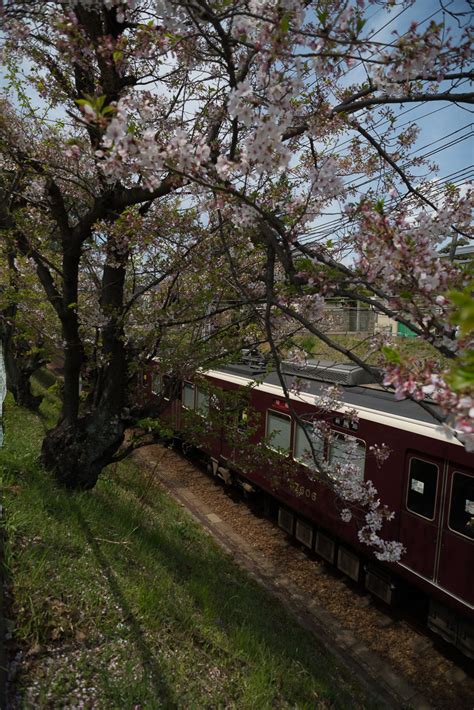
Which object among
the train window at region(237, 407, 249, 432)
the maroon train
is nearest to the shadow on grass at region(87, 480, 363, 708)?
the maroon train

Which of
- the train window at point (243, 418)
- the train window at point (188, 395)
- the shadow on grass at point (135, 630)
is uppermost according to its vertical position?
the train window at point (243, 418)

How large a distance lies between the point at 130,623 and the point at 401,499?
11.8ft

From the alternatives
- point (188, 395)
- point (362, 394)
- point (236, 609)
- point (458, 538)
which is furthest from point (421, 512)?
point (188, 395)

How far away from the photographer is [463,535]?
16.2 feet

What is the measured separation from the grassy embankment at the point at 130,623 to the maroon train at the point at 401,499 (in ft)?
4.68

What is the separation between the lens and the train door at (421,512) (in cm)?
526

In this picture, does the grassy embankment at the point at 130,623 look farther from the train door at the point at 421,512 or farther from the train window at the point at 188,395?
the train window at the point at 188,395

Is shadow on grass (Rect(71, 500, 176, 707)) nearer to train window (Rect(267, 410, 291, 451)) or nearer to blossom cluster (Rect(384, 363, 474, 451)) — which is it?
blossom cluster (Rect(384, 363, 474, 451))

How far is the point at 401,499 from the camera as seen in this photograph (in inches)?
223

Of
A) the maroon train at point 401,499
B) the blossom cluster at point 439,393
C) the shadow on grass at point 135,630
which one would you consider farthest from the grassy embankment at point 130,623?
the blossom cluster at point 439,393

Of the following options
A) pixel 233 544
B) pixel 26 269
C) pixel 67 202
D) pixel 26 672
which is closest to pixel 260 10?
pixel 26 672

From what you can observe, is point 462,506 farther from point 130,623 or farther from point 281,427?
point 130,623

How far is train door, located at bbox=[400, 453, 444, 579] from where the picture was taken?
17.3ft

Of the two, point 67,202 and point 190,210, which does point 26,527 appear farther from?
point 67,202
